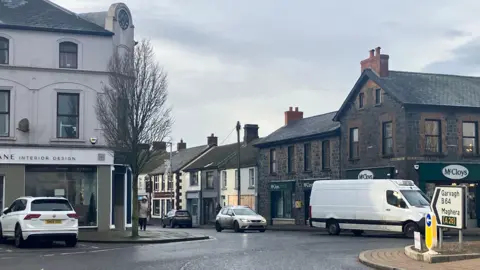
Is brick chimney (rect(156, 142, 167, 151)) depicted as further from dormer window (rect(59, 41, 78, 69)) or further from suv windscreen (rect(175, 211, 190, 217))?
suv windscreen (rect(175, 211, 190, 217))

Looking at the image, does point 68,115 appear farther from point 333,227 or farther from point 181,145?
point 181,145

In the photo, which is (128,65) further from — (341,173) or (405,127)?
(341,173)

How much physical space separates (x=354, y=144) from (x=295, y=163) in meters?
7.02

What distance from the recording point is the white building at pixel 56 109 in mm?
29406

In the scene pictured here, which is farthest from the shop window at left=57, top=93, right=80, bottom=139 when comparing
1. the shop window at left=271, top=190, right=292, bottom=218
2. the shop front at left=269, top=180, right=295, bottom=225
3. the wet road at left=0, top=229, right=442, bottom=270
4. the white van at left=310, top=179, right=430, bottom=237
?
the shop window at left=271, top=190, right=292, bottom=218

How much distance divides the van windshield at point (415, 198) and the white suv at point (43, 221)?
13410 mm

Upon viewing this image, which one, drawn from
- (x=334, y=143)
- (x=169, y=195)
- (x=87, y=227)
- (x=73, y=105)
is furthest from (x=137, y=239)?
(x=169, y=195)

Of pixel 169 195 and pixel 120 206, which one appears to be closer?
pixel 120 206

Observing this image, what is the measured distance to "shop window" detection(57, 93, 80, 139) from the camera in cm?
3025

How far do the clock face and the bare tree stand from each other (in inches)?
215

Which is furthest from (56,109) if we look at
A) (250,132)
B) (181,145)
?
(181,145)

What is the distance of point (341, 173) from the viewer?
1673 inches

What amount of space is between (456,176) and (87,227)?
19.8 metres

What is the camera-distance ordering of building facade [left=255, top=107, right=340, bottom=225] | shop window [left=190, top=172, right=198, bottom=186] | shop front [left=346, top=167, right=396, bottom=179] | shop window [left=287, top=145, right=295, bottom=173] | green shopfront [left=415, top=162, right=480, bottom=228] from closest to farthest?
green shopfront [left=415, top=162, right=480, bottom=228] → shop front [left=346, top=167, right=396, bottom=179] → building facade [left=255, top=107, right=340, bottom=225] → shop window [left=287, top=145, right=295, bottom=173] → shop window [left=190, top=172, right=198, bottom=186]
